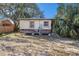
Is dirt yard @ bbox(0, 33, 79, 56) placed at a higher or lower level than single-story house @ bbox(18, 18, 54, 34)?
lower

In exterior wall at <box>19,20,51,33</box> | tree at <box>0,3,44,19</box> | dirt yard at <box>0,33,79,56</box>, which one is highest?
tree at <box>0,3,44,19</box>

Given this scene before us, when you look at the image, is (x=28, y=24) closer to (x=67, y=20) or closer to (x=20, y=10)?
(x=20, y=10)

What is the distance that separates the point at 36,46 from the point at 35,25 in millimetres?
254

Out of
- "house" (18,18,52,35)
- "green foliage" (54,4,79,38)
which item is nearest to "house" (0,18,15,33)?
"house" (18,18,52,35)

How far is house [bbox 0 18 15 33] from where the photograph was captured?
3803 mm

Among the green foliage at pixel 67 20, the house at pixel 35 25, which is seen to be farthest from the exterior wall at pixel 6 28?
the green foliage at pixel 67 20

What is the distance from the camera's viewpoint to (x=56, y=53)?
12.4 feet

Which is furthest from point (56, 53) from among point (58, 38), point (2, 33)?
→ point (2, 33)

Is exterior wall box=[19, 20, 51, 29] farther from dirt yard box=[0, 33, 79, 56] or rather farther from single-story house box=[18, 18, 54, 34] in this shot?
dirt yard box=[0, 33, 79, 56]

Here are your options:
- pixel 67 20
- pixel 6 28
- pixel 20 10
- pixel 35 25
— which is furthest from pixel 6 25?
pixel 67 20

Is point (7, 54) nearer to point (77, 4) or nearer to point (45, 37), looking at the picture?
point (45, 37)

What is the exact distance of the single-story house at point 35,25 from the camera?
381cm

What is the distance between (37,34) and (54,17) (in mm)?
288

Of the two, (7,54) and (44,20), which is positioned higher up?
(44,20)
